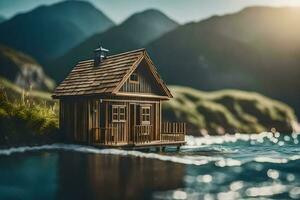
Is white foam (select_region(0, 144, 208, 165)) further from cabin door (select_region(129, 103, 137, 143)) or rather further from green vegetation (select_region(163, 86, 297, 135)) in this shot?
green vegetation (select_region(163, 86, 297, 135))

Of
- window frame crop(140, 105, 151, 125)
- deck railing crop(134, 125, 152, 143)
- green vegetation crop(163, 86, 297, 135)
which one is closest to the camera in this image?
deck railing crop(134, 125, 152, 143)

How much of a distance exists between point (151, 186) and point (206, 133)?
112 ft

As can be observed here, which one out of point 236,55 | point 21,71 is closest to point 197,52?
point 236,55

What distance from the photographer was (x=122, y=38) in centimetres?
10738

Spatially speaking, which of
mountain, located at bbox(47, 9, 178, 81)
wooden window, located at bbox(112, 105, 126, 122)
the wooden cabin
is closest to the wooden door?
the wooden cabin

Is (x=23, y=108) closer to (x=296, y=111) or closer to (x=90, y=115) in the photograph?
(x=90, y=115)

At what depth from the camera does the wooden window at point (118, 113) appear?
2658 centimetres

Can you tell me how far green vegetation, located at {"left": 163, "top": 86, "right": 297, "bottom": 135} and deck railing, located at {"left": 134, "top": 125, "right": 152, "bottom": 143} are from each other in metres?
19.6

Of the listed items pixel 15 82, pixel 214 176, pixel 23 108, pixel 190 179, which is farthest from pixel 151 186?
pixel 15 82

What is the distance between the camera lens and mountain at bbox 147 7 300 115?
9188cm

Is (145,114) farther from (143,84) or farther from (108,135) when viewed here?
(108,135)

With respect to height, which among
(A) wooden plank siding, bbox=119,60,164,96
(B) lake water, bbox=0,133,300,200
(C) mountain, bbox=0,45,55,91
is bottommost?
(B) lake water, bbox=0,133,300,200

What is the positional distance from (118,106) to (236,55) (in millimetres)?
81809

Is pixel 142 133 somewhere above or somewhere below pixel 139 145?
above
